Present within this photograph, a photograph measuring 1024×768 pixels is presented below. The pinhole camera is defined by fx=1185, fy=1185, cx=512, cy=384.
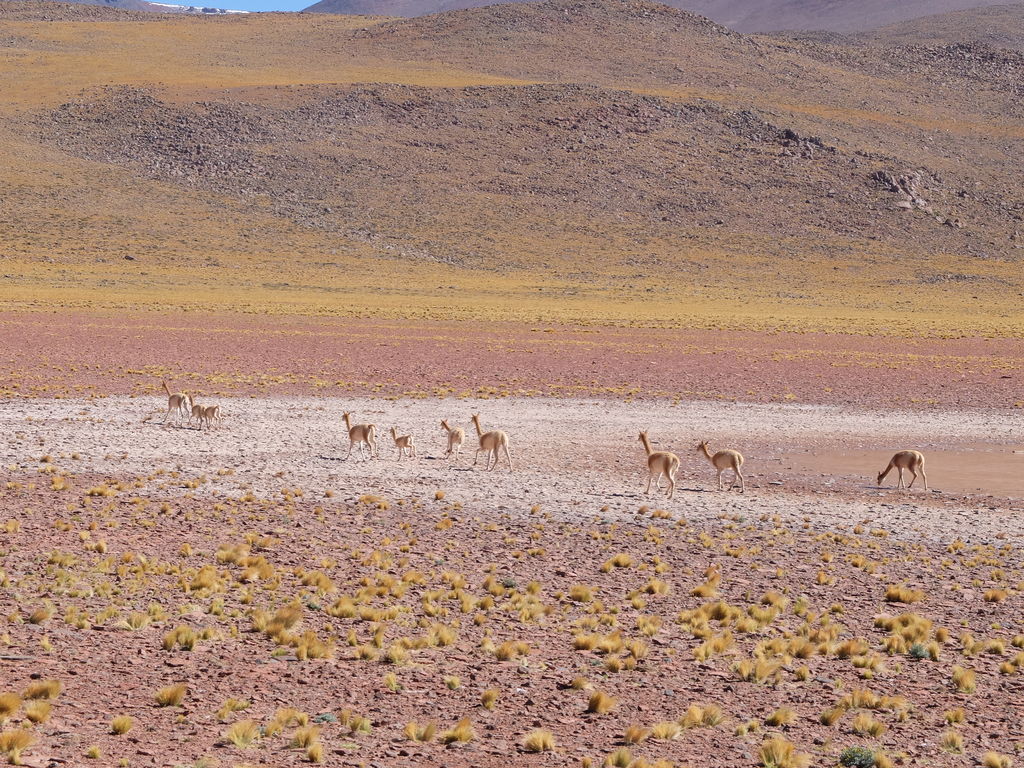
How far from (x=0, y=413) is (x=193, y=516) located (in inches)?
422

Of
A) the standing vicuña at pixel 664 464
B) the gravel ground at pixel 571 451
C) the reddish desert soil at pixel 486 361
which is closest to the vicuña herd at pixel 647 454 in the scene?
the standing vicuña at pixel 664 464

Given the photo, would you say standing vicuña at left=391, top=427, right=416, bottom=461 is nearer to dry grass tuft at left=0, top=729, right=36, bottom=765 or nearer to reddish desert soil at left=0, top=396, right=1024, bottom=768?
reddish desert soil at left=0, top=396, right=1024, bottom=768

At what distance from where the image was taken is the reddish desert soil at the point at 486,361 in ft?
96.6

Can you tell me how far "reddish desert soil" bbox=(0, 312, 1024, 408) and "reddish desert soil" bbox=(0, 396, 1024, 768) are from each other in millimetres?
9772

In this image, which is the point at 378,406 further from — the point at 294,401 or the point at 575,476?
the point at 575,476

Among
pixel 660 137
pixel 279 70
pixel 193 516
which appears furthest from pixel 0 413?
pixel 279 70

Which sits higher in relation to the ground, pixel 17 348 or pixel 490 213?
pixel 490 213

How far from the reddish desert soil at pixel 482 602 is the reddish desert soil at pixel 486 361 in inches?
385

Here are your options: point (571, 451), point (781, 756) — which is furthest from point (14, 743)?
point (571, 451)

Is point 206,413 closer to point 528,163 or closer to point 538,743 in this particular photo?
point 538,743

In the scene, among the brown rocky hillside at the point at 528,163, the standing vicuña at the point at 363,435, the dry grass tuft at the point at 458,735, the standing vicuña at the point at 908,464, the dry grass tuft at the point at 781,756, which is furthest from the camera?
the brown rocky hillside at the point at 528,163

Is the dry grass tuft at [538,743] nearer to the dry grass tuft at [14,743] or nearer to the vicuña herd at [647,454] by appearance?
the dry grass tuft at [14,743]

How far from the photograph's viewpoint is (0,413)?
23078mm

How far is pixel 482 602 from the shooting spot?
1118 centimetres
